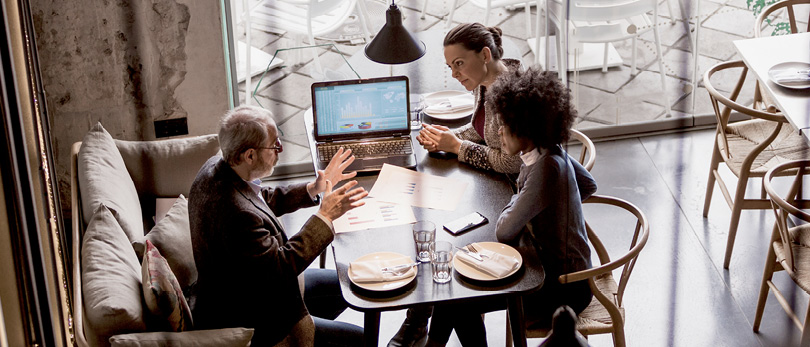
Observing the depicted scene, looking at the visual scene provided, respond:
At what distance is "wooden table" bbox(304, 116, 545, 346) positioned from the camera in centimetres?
260

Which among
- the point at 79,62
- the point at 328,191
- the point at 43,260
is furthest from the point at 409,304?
the point at 79,62

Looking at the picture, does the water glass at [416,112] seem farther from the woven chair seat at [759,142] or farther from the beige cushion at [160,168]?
the woven chair seat at [759,142]

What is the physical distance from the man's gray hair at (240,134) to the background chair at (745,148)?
2148 millimetres

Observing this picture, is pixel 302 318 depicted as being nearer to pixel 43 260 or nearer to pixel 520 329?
pixel 520 329

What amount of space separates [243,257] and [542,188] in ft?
3.24

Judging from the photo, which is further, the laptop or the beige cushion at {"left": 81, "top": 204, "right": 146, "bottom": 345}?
the laptop

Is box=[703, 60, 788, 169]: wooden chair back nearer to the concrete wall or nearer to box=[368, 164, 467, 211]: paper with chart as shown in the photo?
box=[368, 164, 467, 211]: paper with chart

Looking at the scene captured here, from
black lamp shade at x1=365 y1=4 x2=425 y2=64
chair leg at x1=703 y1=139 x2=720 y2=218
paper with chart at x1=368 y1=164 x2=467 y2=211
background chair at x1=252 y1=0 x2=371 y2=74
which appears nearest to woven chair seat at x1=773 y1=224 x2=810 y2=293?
chair leg at x1=703 y1=139 x2=720 y2=218

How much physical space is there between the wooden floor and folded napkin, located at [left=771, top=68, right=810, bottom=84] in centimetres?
81

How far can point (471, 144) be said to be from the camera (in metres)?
3.35

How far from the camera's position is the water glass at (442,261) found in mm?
2662

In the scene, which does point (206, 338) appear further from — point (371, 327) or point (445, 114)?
point (445, 114)

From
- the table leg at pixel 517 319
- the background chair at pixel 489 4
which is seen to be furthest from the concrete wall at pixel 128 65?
the table leg at pixel 517 319

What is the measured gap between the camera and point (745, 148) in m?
4.09
